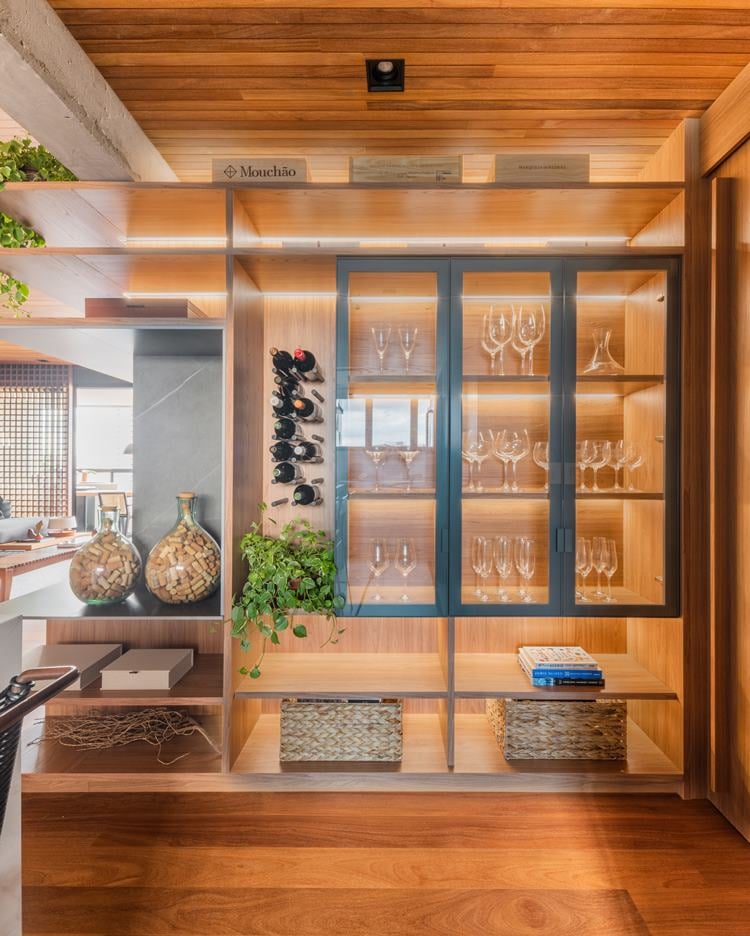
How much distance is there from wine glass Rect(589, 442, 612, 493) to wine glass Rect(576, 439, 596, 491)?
13mm

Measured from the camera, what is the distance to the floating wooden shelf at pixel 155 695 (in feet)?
6.34

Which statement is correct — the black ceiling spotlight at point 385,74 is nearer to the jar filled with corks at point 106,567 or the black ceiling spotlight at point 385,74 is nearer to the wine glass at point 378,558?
the wine glass at point 378,558

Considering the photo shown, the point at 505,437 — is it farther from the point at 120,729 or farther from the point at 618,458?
the point at 120,729

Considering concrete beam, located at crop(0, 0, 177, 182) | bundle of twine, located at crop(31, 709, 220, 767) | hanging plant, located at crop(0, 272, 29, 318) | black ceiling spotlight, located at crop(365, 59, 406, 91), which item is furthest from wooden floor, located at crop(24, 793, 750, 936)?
black ceiling spotlight, located at crop(365, 59, 406, 91)

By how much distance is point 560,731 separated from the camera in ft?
6.68

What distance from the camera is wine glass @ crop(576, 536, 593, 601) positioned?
1.99 metres

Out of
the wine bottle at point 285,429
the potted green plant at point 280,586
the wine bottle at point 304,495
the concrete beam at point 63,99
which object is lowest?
the potted green plant at point 280,586

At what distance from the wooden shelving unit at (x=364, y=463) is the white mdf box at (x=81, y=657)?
104mm

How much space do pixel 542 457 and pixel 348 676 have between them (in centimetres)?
109

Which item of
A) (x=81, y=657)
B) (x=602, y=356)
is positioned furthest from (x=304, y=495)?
(x=602, y=356)

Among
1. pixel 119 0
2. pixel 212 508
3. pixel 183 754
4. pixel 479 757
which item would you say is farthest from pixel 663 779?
pixel 119 0

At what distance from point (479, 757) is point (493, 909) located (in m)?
0.58

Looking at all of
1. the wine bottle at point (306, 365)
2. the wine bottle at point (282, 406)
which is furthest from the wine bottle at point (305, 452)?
the wine bottle at point (306, 365)

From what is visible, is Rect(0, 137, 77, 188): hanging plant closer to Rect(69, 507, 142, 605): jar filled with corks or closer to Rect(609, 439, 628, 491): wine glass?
Rect(69, 507, 142, 605): jar filled with corks
